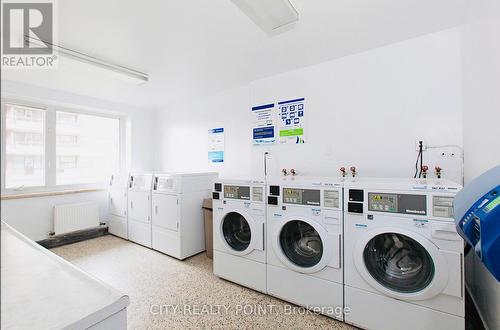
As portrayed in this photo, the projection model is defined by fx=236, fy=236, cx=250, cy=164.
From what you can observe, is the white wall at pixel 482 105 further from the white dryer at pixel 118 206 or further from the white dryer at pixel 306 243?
the white dryer at pixel 118 206

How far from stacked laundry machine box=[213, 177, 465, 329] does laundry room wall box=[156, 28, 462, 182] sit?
54cm

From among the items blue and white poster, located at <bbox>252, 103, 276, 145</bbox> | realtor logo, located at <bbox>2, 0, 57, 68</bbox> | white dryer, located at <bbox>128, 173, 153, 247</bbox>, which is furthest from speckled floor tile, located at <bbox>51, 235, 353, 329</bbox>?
realtor logo, located at <bbox>2, 0, 57, 68</bbox>

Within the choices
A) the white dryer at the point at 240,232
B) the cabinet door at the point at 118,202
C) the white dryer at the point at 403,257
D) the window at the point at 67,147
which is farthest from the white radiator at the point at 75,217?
the white dryer at the point at 403,257

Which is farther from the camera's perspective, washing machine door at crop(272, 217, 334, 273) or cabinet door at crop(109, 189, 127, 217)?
cabinet door at crop(109, 189, 127, 217)

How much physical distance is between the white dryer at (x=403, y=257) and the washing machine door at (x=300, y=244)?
10.0 inches

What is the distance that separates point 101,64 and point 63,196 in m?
2.19

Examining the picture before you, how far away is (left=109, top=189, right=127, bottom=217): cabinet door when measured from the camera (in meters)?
3.67

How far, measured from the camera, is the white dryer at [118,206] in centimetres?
367

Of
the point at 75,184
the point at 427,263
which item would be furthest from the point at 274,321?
the point at 75,184

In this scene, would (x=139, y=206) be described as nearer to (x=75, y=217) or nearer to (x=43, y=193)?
(x=75, y=217)

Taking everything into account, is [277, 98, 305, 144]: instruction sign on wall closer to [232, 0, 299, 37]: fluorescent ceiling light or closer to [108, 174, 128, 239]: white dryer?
[232, 0, 299, 37]: fluorescent ceiling light

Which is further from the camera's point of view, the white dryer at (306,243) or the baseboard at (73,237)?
the baseboard at (73,237)

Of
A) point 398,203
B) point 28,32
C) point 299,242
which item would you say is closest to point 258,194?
point 299,242

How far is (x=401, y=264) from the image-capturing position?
1.74m
